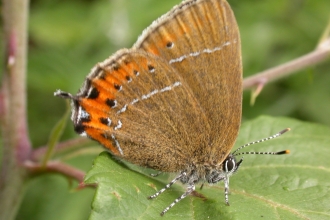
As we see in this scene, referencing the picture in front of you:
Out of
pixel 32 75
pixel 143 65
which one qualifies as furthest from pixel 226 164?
pixel 32 75

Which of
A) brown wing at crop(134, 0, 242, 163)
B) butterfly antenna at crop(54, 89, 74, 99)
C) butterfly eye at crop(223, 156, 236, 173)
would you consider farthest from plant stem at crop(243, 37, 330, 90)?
butterfly antenna at crop(54, 89, 74, 99)

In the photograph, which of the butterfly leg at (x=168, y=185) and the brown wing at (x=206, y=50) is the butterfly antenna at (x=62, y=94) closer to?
the brown wing at (x=206, y=50)

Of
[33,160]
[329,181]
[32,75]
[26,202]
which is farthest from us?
[32,75]

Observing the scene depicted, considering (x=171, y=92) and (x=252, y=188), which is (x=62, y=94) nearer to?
(x=171, y=92)

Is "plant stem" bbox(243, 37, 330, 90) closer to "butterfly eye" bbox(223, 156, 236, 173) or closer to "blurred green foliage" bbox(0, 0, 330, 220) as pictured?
"butterfly eye" bbox(223, 156, 236, 173)

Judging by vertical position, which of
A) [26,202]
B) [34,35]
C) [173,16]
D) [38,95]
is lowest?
[26,202]

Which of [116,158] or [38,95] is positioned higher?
[38,95]

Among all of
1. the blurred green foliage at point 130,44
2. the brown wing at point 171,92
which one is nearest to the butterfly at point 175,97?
the brown wing at point 171,92

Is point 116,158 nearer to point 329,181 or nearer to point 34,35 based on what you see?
point 329,181
